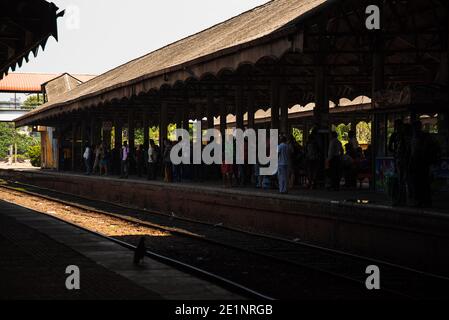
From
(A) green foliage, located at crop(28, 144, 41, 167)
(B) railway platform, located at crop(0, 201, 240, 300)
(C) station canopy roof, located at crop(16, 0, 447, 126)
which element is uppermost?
(C) station canopy roof, located at crop(16, 0, 447, 126)

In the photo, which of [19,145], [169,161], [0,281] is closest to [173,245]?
[0,281]

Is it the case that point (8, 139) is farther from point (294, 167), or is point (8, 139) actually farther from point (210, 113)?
point (294, 167)

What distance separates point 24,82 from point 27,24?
73.3 m

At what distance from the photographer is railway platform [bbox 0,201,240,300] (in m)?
9.70

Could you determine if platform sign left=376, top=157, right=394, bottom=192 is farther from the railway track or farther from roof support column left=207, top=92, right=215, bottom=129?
roof support column left=207, top=92, right=215, bottom=129

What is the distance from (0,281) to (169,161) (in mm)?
19364

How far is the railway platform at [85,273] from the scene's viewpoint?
31.8ft

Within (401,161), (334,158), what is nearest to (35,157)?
(334,158)

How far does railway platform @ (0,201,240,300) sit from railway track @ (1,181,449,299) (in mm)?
966

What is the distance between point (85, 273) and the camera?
11359 mm

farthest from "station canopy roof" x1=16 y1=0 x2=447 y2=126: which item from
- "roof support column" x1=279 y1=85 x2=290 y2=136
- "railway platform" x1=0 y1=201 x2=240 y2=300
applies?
"railway platform" x1=0 y1=201 x2=240 y2=300

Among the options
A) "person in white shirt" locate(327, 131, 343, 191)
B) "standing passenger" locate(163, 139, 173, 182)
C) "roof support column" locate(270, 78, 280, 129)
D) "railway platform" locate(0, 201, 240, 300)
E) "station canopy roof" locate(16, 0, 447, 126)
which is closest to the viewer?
"railway platform" locate(0, 201, 240, 300)

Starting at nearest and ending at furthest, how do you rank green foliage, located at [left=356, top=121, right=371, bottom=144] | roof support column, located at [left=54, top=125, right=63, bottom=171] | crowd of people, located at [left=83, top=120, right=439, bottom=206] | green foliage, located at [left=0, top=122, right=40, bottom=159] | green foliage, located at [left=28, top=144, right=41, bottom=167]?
crowd of people, located at [left=83, top=120, right=439, bottom=206] → roof support column, located at [left=54, top=125, right=63, bottom=171] → green foliage, located at [left=356, top=121, right=371, bottom=144] → green foliage, located at [left=28, top=144, right=41, bottom=167] → green foliage, located at [left=0, top=122, right=40, bottom=159]

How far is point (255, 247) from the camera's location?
54.6 ft
